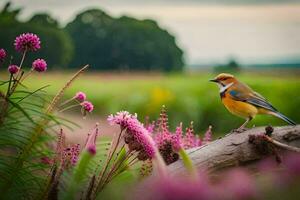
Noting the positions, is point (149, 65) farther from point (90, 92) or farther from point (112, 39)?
point (90, 92)

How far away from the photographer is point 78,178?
67 centimetres

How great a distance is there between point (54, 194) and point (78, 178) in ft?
0.83

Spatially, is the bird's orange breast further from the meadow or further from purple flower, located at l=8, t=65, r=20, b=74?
the meadow

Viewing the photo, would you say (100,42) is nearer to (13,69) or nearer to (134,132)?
(13,69)

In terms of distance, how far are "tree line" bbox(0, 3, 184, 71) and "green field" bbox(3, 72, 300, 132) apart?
0.38m

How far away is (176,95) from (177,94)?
1.0 inches

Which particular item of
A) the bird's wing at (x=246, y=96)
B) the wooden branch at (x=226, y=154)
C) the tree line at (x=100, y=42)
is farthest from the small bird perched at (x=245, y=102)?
the tree line at (x=100, y=42)

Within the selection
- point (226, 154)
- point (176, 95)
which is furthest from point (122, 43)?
point (226, 154)

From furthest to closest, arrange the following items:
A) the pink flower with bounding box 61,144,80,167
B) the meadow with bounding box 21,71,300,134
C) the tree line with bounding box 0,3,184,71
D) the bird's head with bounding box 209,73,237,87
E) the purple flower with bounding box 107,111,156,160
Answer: the meadow with bounding box 21,71,300,134
the tree line with bounding box 0,3,184,71
the bird's head with bounding box 209,73,237,87
the pink flower with bounding box 61,144,80,167
the purple flower with bounding box 107,111,156,160

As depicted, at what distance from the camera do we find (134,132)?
118cm

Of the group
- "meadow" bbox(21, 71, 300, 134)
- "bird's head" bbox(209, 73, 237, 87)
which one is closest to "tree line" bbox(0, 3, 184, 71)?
"meadow" bbox(21, 71, 300, 134)

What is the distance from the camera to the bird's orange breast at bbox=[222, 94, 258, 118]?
1959 mm

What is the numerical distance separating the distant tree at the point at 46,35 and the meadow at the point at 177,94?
301 mm

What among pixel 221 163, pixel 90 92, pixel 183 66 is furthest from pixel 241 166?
pixel 90 92
